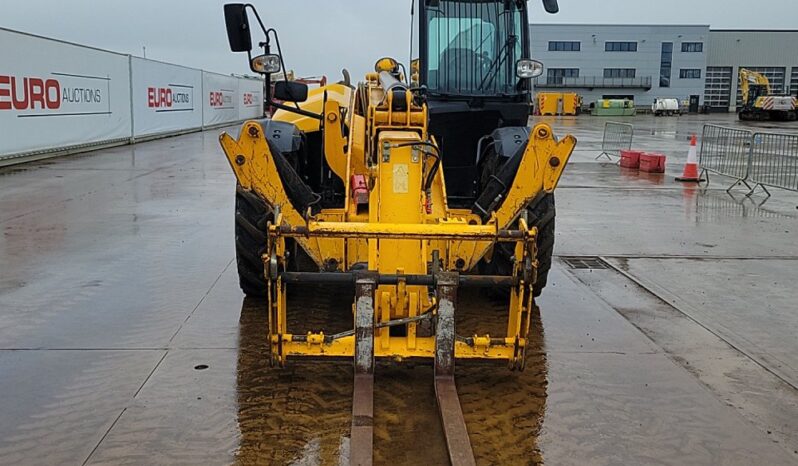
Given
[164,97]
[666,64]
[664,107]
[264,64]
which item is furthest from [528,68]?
[666,64]

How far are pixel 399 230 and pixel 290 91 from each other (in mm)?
1731

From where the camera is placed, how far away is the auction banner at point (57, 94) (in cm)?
1511

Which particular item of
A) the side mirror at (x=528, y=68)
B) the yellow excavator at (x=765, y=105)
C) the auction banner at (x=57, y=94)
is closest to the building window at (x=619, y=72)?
the yellow excavator at (x=765, y=105)

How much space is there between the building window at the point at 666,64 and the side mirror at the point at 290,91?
73685mm

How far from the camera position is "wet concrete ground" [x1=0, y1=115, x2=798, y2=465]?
364cm

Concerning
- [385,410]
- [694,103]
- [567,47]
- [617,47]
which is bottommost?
[385,410]

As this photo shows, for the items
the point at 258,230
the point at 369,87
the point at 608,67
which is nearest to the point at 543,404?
the point at 258,230

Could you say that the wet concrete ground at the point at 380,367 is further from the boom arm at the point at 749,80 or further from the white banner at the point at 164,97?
the boom arm at the point at 749,80

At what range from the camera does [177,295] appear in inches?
239

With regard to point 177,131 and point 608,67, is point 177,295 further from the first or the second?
point 608,67

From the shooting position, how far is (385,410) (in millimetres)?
3977

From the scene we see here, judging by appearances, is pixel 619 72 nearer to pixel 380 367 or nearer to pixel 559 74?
pixel 559 74

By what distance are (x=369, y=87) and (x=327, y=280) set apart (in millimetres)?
2585

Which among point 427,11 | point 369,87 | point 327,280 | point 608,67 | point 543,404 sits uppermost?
point 608,67
